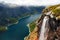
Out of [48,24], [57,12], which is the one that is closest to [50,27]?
[48,24]

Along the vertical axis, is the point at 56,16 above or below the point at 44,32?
above

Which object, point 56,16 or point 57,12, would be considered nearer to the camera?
point 56,16

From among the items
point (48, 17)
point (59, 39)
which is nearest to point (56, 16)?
point (48, 17)

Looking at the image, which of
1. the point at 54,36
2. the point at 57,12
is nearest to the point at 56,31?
the point at 54,36

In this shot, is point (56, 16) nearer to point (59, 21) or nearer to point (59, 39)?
point (59, 21)

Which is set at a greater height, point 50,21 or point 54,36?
point 50,21

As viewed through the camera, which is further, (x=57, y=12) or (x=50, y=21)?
(x=57, y=12)

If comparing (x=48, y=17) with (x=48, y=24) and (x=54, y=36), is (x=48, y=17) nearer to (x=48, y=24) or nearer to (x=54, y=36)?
(x=48, y=24)
